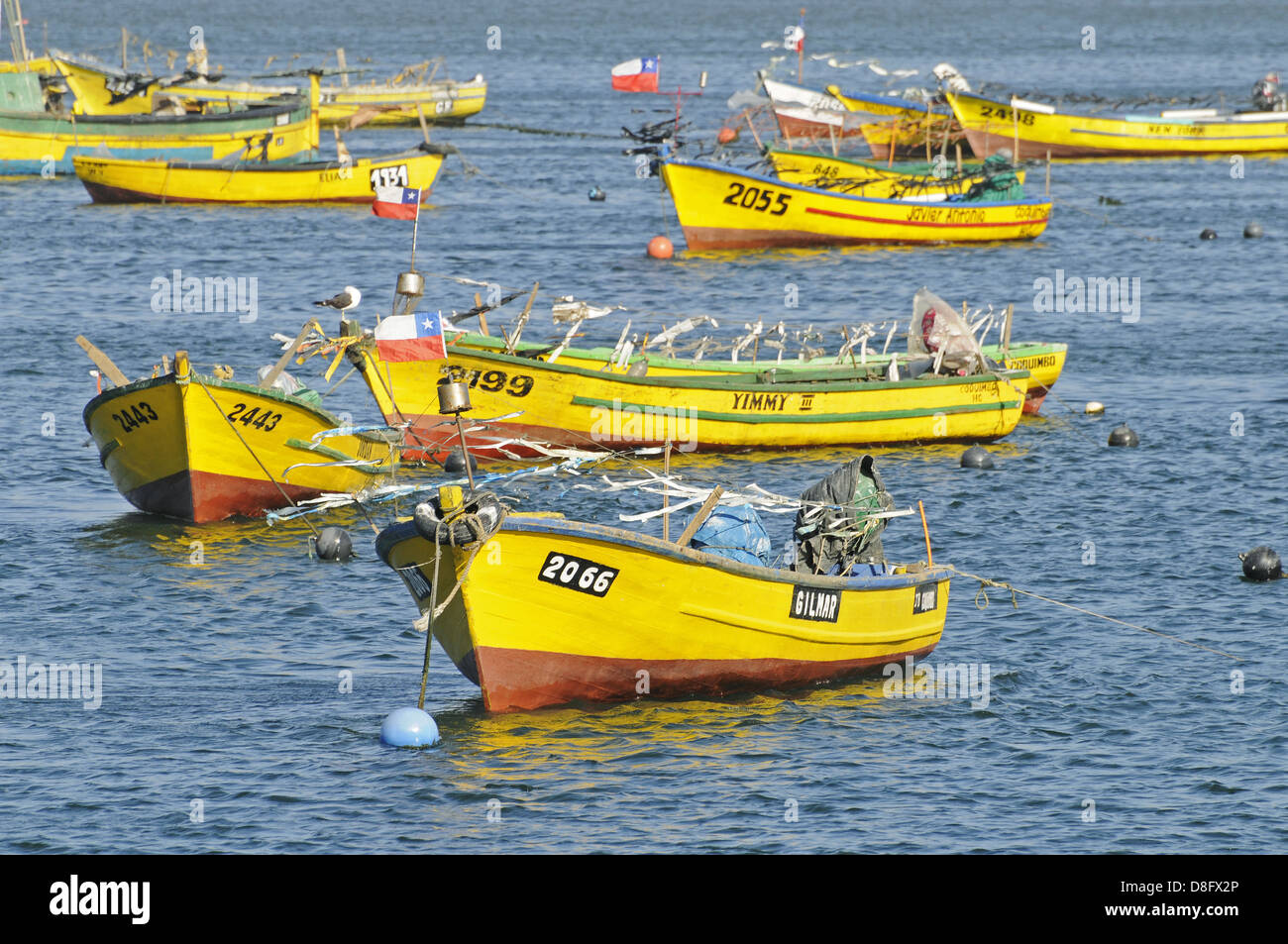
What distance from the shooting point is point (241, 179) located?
57875mm

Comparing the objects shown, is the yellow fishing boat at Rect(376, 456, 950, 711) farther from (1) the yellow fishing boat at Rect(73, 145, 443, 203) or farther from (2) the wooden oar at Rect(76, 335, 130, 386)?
(1) the yellow fishing boat at Rect(73, 145, 443, 203)

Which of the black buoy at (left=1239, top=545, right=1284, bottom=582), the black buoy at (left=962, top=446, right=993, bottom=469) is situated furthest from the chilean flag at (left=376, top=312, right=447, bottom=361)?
the black buoy at (left=962, top=446, right=993, bottom=469)

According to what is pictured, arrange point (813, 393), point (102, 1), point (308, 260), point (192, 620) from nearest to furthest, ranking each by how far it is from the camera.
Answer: point (192, 620), point (813, 393), point (308, 260), point (102, 1)

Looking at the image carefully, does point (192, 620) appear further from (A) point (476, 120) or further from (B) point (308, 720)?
(A) point (476, 120)

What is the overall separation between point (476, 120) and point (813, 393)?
2119 inches

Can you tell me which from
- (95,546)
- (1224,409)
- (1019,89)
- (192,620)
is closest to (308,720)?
(192,620)

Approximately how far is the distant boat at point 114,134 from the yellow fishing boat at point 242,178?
106 inches

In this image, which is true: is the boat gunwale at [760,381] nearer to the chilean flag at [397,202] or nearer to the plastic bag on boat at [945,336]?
the plastic bag on boat at [945,336]

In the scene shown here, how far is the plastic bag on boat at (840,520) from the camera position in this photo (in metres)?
20.0

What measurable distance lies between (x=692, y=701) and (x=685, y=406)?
430 inches

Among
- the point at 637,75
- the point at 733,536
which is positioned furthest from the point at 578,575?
the point at 637,75

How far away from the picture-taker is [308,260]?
49469mm

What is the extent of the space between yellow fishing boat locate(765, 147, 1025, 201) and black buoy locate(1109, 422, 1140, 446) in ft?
67.6

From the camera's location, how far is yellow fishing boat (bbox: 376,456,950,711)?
58.3ft
